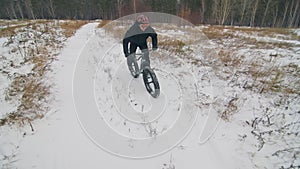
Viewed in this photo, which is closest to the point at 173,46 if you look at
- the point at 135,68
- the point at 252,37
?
the point at 135,68

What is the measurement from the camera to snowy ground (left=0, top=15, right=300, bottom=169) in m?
2.76

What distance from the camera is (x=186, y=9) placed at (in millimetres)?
44250

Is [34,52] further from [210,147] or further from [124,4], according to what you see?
[124,4]

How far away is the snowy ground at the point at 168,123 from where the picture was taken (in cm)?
276

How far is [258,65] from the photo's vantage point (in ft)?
22.6

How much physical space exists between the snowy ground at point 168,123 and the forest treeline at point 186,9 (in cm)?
3374

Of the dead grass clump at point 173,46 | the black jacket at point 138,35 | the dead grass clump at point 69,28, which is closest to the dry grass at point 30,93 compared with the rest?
the black jacket at point 138,35

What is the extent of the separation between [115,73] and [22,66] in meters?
3.90

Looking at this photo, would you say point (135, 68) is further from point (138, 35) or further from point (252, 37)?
point (252, 37)

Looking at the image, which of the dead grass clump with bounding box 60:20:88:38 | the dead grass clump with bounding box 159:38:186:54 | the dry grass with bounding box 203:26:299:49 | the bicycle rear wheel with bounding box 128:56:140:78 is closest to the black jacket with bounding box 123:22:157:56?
the bicycle rear wheel with bounding box 128:56:140:78

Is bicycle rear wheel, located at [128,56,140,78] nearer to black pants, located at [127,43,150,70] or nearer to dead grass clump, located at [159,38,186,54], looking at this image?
black pants, located at [127,43,150,70]

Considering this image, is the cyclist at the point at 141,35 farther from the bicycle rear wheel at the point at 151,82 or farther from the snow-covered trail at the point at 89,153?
the snow-covered trail at the point at 89,153

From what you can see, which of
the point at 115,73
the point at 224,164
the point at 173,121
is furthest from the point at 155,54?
the point at 224,164

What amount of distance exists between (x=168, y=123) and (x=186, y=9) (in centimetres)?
4689
